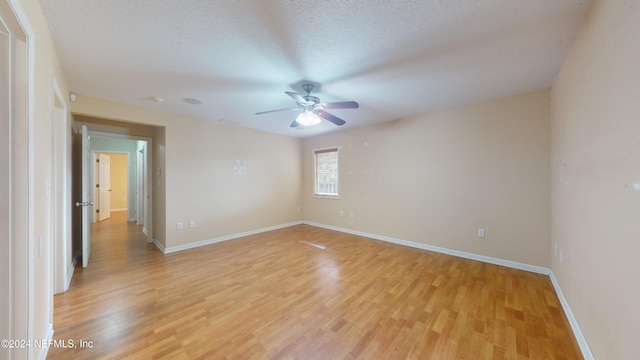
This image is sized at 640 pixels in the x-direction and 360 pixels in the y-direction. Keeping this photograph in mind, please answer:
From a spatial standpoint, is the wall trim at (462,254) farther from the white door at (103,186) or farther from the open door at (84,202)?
the white door at (103,186)

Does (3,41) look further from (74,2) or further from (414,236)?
(414,236)

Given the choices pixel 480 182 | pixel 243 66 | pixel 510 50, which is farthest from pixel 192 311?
pixel 480 182

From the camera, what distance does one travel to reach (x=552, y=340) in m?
1.67

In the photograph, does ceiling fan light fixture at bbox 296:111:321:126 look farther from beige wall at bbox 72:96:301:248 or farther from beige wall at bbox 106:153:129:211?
beige wall at bbox 106:153:129:211

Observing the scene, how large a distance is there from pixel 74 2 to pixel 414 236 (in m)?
4.66

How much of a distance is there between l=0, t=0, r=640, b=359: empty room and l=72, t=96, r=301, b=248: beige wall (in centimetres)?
4

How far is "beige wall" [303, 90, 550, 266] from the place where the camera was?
2859mm

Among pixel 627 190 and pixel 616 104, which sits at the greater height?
pixel 616 104

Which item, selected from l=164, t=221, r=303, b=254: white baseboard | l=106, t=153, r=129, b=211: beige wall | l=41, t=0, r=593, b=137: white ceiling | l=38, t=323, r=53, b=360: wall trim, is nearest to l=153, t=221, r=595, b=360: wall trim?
l=164, t=221, r=303, b=254: white baseboard

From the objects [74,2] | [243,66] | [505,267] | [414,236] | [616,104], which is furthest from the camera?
[414,236]

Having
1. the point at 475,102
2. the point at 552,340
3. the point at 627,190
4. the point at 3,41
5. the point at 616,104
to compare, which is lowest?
the point at 552,340

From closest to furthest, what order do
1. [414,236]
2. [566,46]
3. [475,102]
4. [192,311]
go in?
[566,46] < [192,311] < [475,102] < [414,236]

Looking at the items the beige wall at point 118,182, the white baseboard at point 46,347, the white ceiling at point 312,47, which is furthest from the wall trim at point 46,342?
the beige wall at point 118,182

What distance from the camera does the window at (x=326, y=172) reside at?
17.4 feet
